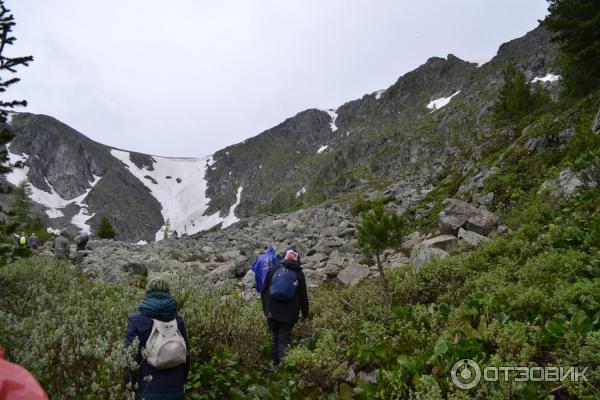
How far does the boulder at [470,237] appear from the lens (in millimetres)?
9550

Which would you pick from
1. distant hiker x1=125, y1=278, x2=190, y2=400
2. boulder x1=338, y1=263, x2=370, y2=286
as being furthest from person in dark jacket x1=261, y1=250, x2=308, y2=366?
boulder x1=338, y1=263, x2=370, y2=286

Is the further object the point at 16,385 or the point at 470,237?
the point at 470,237

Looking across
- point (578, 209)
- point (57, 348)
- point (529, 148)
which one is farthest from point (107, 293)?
point (529, 148)

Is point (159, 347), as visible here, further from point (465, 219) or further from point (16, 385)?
point (465, 219)

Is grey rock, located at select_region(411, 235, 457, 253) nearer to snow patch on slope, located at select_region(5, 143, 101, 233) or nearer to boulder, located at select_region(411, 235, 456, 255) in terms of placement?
boulder, located at select_region(411, 235, 456, 255)

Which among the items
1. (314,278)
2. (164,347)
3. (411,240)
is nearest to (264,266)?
(164,347)

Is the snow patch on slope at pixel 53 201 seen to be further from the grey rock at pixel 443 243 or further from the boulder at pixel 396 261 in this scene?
the grey rock at pixel 443 243

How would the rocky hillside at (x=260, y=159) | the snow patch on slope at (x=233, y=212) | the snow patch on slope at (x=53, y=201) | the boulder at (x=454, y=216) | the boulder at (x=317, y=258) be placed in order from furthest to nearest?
1. the snow patch on slope at (x=233, y=212)
2. the snow patch on slope at (x=53, y=201)
3. the rocky hillside at (x=260, y=159)
4. the boulder at (x=317, y=258)
5. the boulder at (x=454, y=216)

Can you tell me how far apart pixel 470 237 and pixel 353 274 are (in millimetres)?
3280

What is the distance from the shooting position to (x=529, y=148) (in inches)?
535

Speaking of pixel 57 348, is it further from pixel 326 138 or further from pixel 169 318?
pixel 326 138

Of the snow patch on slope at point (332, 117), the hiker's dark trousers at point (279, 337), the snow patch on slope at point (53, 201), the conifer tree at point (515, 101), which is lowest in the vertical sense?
the hiker's dark trousers at point (279, 337)

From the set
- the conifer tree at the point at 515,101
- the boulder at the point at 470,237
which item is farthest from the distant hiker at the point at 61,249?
the conifer tree at the point at 515,101

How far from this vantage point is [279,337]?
6.20 meters
